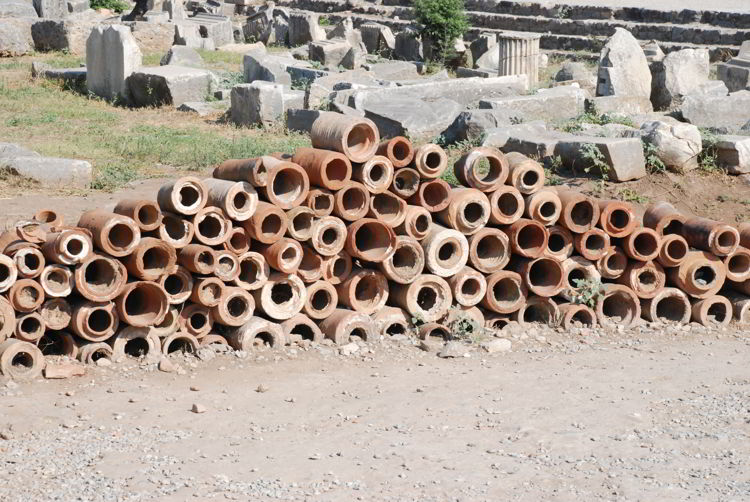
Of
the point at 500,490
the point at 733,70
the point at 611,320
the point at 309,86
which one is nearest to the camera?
the point at 500,490

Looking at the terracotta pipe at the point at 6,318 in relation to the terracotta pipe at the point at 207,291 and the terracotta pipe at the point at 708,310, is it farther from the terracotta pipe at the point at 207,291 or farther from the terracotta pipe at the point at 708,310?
the terracotta pipe at the point at 708,310

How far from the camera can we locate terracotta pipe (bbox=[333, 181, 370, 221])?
7242 millimetres

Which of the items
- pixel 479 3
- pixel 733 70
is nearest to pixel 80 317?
pixel 733 70

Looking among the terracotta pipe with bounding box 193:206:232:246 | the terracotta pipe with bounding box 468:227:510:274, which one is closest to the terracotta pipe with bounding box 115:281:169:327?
the terracotta pipe with bounding box 193:206:232:246

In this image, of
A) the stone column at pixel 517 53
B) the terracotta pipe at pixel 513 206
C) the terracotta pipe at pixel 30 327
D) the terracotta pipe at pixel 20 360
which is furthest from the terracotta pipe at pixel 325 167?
the stone column at pixel 517 53

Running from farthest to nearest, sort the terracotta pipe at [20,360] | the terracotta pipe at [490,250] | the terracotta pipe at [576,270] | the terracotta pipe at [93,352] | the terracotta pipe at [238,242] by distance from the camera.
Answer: the terracotta pipe at [576,270]
the terracotta pipe at [490,250]
the terracotta pipe at [238,242]
the terracotta pipe at [93,352]
the terracotta pipe at [20,360]

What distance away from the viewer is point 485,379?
22.0 ft

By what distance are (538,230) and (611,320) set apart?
97cm

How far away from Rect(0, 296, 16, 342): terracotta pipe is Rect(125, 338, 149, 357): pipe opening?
32.4 inches

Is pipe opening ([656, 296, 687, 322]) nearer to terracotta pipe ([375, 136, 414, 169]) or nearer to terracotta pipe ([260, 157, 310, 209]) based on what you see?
terracotta pipe ([375, 136, 414, 169])

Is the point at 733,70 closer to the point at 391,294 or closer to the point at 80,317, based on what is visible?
the point at 391,294

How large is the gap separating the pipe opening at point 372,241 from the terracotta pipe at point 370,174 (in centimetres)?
27

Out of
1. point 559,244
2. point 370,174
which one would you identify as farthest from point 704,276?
point 370,174

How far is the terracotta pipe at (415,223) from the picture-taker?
7.43 metres
